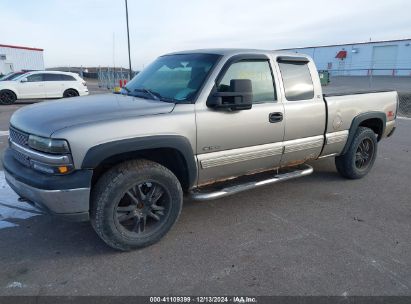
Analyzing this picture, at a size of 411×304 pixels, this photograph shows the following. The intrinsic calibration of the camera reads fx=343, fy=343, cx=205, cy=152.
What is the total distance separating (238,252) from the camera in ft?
10.5

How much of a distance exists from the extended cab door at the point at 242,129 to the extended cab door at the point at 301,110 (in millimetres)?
150

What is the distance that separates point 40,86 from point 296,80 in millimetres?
14428

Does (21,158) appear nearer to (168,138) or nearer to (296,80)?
(168,138)

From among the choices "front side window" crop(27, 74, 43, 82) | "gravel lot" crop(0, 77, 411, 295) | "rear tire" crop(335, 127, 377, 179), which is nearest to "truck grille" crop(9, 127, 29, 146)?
"gravel lot" crop(0, 77, 411, 295)

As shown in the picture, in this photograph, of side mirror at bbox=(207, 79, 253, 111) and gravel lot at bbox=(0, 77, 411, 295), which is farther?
side mirror at bbox=(207, 79, 253, 111)

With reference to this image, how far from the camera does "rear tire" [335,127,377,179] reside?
5012 millimetres

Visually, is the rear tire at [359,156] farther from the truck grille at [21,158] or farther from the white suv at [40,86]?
the white suv at [40,86]

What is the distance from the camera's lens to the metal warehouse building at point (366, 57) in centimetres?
3965

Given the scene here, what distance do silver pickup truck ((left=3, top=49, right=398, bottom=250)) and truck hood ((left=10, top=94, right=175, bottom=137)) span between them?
13mm

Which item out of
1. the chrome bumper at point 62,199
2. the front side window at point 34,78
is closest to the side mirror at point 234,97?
the chrome bumper at point 62,199

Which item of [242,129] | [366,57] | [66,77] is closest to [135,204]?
[242,129]

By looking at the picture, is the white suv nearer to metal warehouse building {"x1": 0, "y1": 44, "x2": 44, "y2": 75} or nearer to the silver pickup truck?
the silver pickup truck

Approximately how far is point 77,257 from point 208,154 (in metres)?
1.54

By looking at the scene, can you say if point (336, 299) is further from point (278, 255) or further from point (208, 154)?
point (208, 154)
